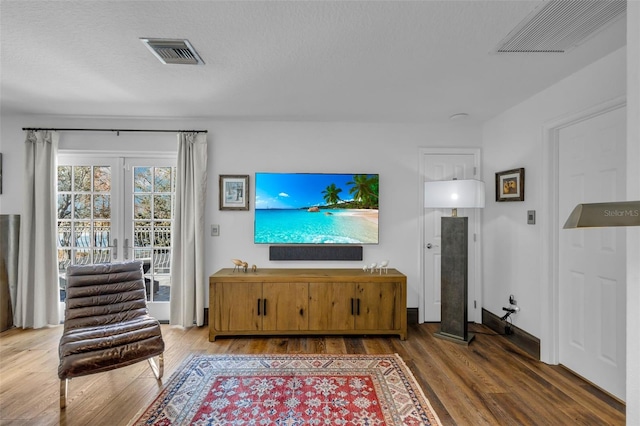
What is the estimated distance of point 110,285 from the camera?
2.72m

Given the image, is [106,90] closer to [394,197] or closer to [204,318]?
[204,318]

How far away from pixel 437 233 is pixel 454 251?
530 millimetres

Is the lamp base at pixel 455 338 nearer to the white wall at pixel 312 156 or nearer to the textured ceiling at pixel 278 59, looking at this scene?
the white wall at pixel 312 156

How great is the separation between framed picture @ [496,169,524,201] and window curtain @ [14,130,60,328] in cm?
503

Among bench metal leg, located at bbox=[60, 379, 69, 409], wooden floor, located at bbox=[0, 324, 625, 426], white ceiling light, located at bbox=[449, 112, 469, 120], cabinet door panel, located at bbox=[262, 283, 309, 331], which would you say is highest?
white ceiling light, located at bbox=[449, 112, 469, 120]

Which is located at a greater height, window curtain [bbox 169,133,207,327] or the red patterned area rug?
window curtain [bbox 169,133,207,327]

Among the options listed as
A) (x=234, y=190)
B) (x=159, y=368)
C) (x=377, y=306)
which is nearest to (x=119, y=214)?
(x=234, y=190)

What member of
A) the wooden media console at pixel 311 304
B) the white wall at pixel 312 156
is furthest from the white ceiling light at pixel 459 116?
the wooden media console at pixel 311 304

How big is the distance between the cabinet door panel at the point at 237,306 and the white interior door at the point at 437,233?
2011mm

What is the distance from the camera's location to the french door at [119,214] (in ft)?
12.0

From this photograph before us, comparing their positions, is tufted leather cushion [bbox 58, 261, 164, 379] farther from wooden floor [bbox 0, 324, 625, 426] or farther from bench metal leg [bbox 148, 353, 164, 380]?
wooden floor [bbox 0, 324, 625, 426]

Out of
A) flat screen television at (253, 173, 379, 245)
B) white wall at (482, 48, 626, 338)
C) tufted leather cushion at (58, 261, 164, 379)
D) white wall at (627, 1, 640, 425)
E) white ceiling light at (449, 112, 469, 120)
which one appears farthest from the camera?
flat screen television at (253, 173, 379, 245)

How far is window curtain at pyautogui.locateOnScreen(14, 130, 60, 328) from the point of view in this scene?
3.44 m

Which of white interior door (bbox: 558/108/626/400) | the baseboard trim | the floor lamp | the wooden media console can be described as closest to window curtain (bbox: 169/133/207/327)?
the wooden media console
